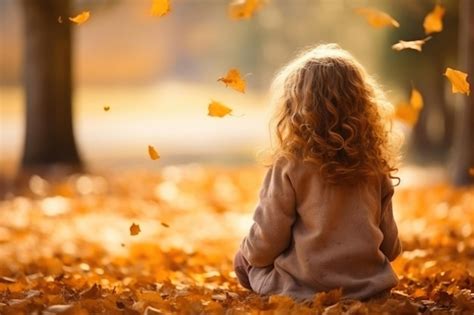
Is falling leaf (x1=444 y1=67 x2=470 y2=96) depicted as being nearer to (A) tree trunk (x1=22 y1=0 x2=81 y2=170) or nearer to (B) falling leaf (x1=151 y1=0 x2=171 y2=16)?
(B) falling leaf (x1=151 y1=0 x2=171 y2=16)

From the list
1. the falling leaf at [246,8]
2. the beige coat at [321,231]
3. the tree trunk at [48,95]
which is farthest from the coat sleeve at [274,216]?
the tree trunk at [48,95]

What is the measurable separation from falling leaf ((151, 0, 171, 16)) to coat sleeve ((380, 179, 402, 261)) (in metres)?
1.21

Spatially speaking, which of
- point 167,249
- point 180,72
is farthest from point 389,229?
point 180,72

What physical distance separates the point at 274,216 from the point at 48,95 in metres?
7.71

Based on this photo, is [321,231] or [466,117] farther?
[466,117]

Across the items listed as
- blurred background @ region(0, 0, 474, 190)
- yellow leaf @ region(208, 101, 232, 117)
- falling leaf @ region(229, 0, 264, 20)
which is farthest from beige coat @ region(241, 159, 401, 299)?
blurred background @ region(0, 0, 474, 190)

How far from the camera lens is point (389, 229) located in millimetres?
3967

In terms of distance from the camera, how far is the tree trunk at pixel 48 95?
36.1 feet

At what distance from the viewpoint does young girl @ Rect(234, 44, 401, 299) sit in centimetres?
378

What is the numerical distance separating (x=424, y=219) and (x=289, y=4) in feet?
36.4

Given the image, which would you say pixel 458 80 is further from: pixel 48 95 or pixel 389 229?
pixel 48 95

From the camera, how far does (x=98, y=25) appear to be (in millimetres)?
22219

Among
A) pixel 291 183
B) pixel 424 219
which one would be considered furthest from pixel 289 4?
pixel 291 183

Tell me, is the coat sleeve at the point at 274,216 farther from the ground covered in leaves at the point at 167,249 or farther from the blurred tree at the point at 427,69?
the blurred tree at the point at 427,69
